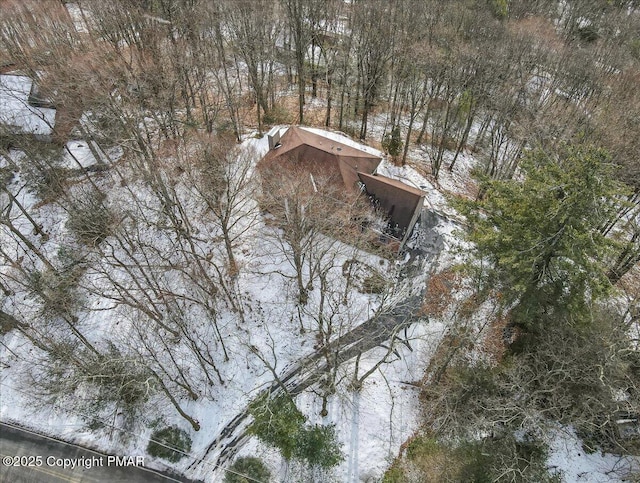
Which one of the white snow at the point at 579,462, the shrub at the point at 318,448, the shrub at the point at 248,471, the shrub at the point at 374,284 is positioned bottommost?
the shrub at the point at 248,471

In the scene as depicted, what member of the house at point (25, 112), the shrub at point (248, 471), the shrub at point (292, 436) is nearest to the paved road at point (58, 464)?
the shrub at point (248, 471)

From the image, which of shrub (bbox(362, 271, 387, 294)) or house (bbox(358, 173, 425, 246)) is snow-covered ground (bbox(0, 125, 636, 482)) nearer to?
shrub (bbox(362, 271, 387, 294))

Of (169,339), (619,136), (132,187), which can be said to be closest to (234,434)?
(169,339)

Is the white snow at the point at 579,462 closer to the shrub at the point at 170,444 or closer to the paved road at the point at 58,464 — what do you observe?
the shrub at the point at 170,444

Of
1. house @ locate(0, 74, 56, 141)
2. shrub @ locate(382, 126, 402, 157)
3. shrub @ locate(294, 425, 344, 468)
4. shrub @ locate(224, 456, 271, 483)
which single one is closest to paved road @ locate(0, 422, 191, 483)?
shrub @ locate(224, 456, 271, 483)

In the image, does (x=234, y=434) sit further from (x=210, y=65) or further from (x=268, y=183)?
(x=210, y=65)
